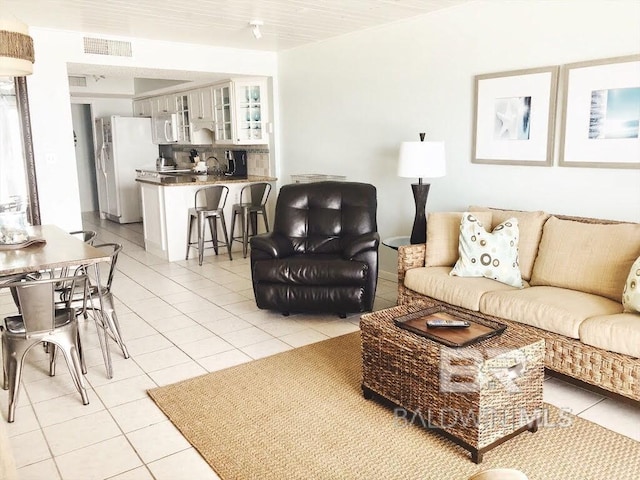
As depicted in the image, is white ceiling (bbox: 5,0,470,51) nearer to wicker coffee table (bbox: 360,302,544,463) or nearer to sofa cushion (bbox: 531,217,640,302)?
sofa cushion (bbox: 531,217,640,302)

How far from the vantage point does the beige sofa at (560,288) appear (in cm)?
264

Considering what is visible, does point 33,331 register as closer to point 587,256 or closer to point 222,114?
point 587,256

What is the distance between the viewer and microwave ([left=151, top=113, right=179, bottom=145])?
8.57m

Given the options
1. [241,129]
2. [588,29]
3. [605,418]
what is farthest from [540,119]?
[241,129]

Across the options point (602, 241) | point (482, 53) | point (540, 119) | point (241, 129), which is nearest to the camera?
point (602, 241)

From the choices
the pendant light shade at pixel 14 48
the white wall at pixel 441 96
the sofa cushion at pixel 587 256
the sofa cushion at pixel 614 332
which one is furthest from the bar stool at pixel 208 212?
the sofa cushion at pixel 614 332

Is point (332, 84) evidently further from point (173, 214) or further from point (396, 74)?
point (173, 214)

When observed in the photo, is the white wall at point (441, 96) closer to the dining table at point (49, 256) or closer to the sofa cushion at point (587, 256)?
the sofa cushion at point (587, 256)

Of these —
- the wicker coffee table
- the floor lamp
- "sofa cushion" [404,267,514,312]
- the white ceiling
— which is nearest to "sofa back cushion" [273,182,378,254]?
the floor lamp

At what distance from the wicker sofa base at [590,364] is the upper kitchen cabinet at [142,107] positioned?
7775 millimetres

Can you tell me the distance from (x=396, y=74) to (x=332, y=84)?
965mm

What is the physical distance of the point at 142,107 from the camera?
31.1ft

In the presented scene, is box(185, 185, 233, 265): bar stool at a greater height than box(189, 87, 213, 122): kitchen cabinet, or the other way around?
box(189, 87, 213, 122): kitchen cabinet

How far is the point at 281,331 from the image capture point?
3.93 meters
